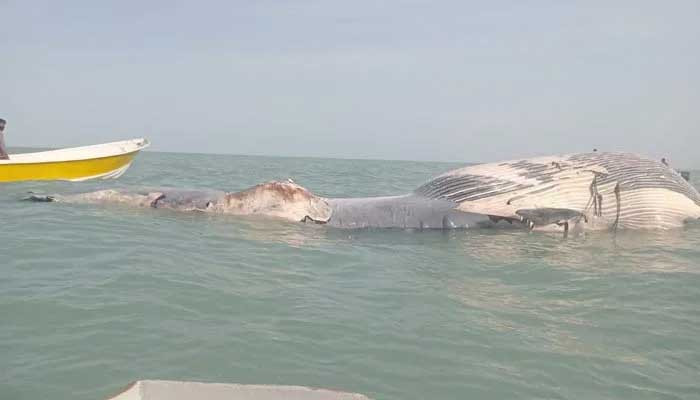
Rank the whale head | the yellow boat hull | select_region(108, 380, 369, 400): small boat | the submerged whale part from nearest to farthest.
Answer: select_region(108, 380, 369, 400): small boat, the submerged whale part, the whale head, the yellow boat hull

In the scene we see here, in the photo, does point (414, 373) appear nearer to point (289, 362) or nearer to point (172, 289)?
point (289, 362)

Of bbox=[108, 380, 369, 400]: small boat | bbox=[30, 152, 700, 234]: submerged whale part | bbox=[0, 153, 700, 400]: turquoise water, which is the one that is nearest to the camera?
bbox=[108, 380, 369, 400]: small boat

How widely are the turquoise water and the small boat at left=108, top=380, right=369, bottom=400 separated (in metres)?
0.44

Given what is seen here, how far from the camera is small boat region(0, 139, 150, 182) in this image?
14797 millimetres

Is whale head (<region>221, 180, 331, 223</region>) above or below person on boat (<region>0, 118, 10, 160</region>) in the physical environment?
below

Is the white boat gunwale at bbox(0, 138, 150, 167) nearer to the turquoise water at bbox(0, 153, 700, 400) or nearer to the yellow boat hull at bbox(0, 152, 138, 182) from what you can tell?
the yellow boat hull at bbox(0, 152, 138, 182)

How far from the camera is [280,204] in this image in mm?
8664

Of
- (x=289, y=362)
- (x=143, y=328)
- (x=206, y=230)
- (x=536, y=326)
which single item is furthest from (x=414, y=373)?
(x=206, y=230)

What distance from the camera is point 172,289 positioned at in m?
4.81

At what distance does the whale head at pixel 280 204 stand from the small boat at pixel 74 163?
8.86 metres

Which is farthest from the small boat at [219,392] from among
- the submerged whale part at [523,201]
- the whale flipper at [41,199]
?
the whale flipper at [41,199]

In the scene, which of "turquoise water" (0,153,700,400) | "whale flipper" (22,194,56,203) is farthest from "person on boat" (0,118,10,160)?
"turquoise water" (0,153,700,400)

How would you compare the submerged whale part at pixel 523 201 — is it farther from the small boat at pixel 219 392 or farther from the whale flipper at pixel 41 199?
the small boat at pixel 219 392

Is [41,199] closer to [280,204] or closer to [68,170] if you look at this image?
[280,204]
